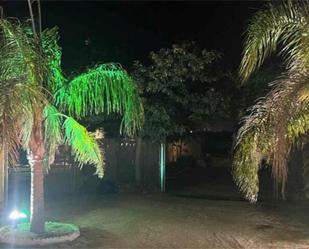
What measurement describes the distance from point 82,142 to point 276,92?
3930mm

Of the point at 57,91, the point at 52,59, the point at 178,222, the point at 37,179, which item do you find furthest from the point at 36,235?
the point at 178,222

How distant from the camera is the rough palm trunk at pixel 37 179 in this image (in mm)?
10281

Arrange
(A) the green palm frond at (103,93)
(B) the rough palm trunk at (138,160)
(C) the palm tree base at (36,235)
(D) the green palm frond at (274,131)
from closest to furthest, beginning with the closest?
(D) the green palm frond at (274,131) → (C) the palm tree base at (36,235) → (A) the green palm frond at (103,93) → (B) the rough palm trunk at (138,160)

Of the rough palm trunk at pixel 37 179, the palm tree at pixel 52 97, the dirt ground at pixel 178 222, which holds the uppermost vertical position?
the palm tree at pixel 52 97

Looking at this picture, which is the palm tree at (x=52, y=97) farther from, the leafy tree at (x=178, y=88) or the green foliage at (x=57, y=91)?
the leafy tree at (x=178, y=88)

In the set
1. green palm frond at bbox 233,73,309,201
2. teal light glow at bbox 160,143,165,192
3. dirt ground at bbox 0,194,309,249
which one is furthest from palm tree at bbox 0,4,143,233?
teal light glow at bbox 160,143,165,192

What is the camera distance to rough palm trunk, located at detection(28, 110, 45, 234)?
10281mm

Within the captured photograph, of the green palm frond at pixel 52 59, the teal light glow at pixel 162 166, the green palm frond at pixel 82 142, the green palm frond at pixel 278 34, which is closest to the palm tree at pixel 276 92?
the green palm frond at pixel 278 34

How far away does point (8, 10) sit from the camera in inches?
733

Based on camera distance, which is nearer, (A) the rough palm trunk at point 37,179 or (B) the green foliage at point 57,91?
(B) the green foliage at point 57,91

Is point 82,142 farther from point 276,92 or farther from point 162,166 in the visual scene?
point 162,166

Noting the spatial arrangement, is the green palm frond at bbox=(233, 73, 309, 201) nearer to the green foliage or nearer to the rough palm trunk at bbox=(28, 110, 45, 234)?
the green foliage

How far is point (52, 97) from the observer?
10180 millimetres

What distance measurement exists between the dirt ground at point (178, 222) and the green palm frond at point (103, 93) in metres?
2.42
